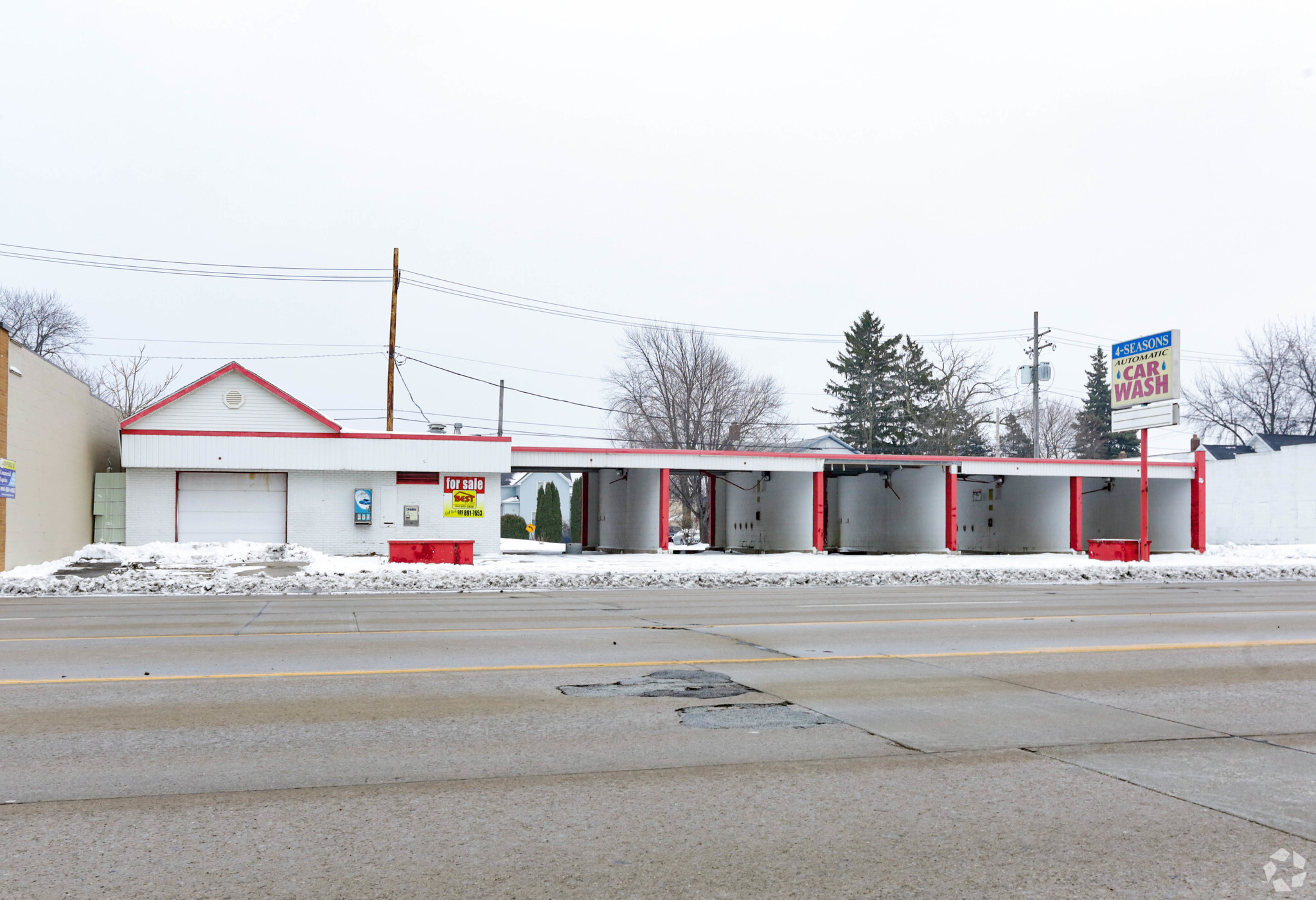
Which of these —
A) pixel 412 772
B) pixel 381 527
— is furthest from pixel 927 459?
pixel 412 772

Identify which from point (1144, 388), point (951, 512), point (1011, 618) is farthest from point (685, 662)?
point (951, 512)

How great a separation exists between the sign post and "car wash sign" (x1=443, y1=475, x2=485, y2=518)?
2114cm

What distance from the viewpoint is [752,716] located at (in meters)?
7.63

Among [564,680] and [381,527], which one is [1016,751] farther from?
[381,527]

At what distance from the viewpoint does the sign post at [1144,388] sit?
3425 cm

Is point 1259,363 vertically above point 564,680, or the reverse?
point 1259,363

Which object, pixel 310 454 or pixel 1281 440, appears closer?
pixel 310 454

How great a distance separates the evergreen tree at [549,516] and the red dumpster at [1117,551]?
3628 centimetres

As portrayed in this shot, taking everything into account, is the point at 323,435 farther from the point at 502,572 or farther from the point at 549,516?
the point at 549,516

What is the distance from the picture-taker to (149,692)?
852cm

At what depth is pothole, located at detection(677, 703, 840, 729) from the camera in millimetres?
7352

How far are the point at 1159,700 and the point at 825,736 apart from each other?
329cm

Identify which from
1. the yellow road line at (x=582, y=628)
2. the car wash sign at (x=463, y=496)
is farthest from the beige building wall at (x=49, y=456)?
the yellow road line at (x=582, y=628)

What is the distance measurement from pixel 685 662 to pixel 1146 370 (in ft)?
100
